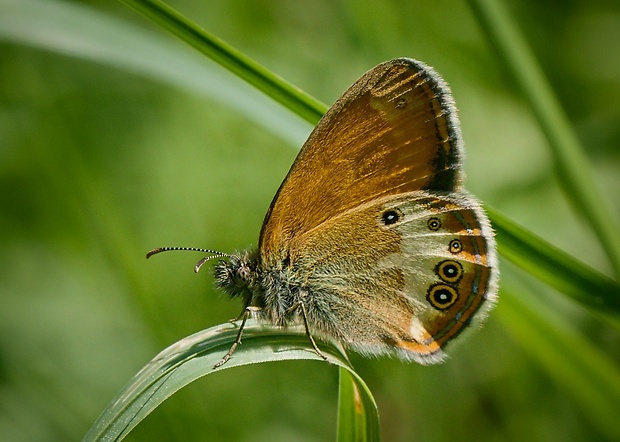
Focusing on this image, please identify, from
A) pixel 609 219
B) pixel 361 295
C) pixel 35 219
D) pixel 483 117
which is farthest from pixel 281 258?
pixel 483 117

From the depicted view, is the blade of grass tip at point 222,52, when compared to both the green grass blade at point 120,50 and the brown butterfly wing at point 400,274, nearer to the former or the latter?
the green grass blade at point 120,50

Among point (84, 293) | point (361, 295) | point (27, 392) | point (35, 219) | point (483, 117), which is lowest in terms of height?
point (27, 392)

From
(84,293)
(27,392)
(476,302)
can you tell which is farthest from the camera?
(84,293)

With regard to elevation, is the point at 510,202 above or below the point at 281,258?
above

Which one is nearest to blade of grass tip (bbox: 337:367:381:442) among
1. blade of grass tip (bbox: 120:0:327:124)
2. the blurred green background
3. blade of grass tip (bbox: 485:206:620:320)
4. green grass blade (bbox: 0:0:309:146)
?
blade of grass tip (bbox: 485:206:620:320)

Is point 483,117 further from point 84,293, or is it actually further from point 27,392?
point 27,392

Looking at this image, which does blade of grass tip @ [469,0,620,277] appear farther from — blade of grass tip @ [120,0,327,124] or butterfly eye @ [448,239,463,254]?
blade of grass tip @ [120,0,327,124]
